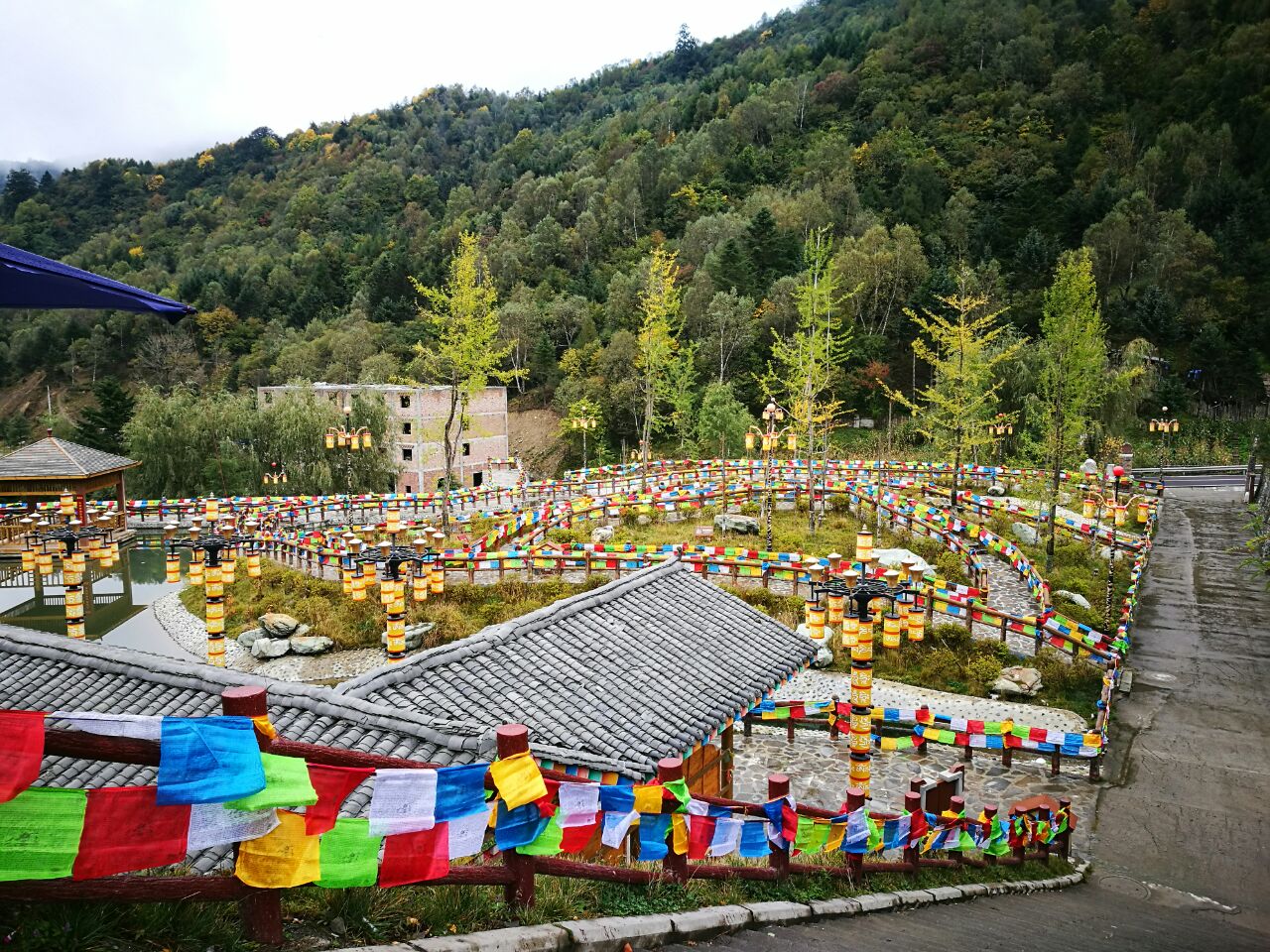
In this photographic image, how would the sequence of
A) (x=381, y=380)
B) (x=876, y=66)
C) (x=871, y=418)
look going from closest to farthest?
1. (x=871, y=418)
2. (x=381, y=380)
3. (x=876, y=66)

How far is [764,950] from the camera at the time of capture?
4.84 metres

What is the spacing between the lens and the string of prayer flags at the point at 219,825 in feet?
9.59

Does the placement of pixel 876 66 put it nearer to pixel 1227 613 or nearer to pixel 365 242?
pixel 365 242

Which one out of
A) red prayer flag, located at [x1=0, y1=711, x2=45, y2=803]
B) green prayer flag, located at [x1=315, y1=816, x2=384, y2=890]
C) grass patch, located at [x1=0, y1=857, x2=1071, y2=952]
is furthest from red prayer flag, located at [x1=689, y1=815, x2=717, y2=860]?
red prayer flag, located at [x1=0, y1=711, x2=45, y2=803]

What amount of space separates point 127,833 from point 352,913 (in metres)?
1.37

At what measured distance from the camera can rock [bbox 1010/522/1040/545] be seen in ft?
76.3

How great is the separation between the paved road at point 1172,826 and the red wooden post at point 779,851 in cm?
42

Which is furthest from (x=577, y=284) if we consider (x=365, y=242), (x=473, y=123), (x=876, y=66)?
(x=473, y=123)

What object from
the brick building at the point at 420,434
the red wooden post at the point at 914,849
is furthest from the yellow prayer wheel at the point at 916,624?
the brick building at the point at 420,434

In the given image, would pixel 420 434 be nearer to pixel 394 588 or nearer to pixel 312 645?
pixel 312 645

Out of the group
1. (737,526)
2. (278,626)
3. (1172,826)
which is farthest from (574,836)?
(737,526)

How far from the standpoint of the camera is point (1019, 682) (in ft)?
47.9

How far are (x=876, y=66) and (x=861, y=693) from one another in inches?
3368

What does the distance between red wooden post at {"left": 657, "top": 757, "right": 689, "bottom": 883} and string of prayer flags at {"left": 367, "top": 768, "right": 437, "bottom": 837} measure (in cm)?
190
